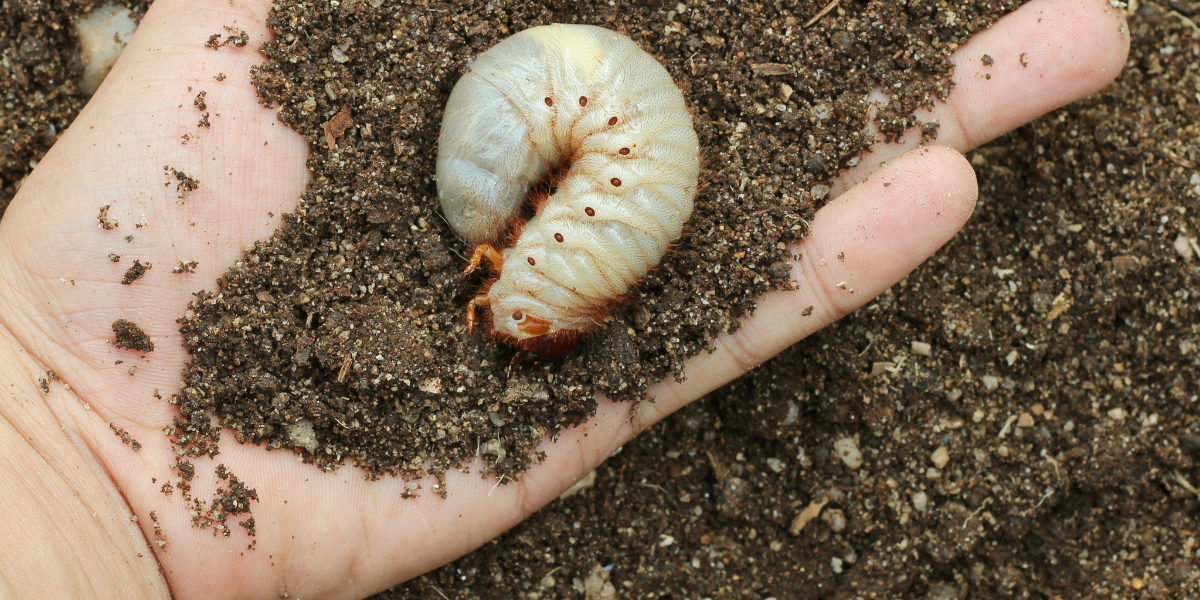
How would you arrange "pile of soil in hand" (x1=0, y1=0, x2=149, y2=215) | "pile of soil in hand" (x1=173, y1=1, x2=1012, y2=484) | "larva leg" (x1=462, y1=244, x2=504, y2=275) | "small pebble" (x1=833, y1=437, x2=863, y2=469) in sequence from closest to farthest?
"pile of soil in hand" (x1=173, y1=1, x2=1012, y2=484)
"larva leg" (x1=462, y1=244, x2=504, y2=275)
"pile of soil in hand" (x1=0, y1=0, x2=149, y2=215)
"small pebble" (x1=833, y1=437, x2=863, y2=469)

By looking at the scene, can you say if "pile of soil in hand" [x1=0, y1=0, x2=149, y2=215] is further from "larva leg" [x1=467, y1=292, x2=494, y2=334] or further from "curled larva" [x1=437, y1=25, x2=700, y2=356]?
"larva leg" [x1=467, y1=292, x2=494, y2=334]

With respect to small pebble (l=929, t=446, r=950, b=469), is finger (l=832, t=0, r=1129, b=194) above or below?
above

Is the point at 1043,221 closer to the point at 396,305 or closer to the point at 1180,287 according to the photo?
the point at 1180,287

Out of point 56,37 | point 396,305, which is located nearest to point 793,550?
point 396,305

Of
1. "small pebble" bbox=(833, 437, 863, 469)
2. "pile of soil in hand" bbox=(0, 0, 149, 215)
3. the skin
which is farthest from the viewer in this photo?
"small pebble" bbox=(833, 437, 863, 469)

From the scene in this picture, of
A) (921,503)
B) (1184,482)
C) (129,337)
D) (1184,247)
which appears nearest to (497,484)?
(129,337)

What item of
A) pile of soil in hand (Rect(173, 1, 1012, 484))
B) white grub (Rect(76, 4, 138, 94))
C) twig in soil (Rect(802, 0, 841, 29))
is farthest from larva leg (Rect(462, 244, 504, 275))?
white grub (Rect(76, 4, 138, 94))

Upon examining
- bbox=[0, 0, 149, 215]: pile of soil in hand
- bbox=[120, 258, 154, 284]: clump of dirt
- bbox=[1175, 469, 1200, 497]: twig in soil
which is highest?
bbox=[0, 0, 149, 215]: pile of soil in hand

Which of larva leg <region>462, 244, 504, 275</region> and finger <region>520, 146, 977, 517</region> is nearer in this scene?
finger <region>520, 146, 977, 517</region>
